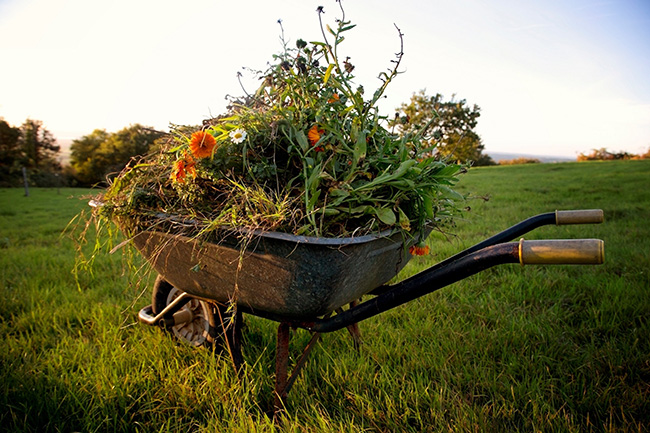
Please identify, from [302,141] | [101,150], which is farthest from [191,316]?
[101,150]

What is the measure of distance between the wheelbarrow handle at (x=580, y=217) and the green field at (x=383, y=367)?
277mm

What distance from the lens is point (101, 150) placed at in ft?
79.4

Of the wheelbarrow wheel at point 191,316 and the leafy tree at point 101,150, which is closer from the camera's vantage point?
the wheelbarrow wheel at point 191,316

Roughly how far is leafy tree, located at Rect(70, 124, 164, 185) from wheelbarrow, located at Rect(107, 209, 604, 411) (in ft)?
75.3

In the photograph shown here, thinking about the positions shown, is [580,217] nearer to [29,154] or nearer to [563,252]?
[563,252]

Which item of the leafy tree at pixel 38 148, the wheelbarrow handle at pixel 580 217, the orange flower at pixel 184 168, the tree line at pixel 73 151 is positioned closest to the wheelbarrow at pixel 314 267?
the wheelbarrow handle at pixel 580 217

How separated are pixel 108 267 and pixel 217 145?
2.68 metres

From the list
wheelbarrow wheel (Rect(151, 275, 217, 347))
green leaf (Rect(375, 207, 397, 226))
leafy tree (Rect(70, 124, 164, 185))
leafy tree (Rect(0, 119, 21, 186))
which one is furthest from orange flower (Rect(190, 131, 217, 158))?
leafy tree (Rect(0, 119, 21, 186))

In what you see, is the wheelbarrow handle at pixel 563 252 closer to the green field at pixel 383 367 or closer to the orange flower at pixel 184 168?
the green field at pixel 383 367

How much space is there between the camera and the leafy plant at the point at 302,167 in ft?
3.57

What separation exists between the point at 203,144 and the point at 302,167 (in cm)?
31

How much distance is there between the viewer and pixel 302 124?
1.21 m

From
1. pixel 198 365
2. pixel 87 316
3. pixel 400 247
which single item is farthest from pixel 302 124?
pixel 87 316

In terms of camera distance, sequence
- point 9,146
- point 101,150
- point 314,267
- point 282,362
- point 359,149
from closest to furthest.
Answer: point 314,267 → point 359,149 → point 282,362 → point 9,146 → point 101,150
